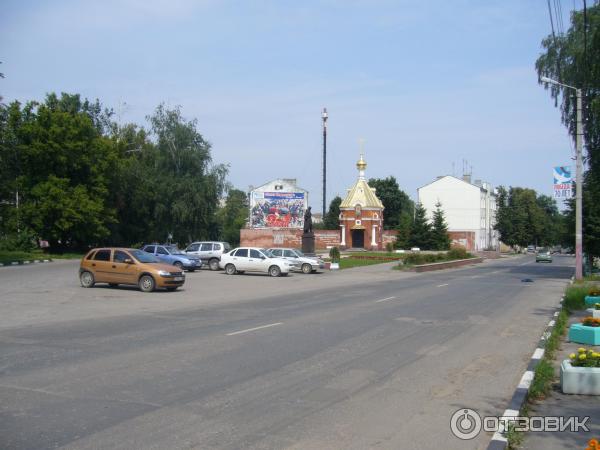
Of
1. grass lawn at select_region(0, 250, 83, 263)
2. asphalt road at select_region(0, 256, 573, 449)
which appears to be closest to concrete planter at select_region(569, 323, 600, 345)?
asphalt road at select_region(0, 256, 573, 449)

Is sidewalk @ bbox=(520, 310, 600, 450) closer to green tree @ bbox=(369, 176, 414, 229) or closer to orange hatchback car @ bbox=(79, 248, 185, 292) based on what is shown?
orange hatchback car @ bbox=(79, 248, 185, 292)

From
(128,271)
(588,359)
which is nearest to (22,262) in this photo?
(128,271)

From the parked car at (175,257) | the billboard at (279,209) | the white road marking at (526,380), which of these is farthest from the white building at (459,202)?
the white road marking at (526,380)

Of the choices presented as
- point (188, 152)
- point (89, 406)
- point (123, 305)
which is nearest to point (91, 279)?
point (123, 305)

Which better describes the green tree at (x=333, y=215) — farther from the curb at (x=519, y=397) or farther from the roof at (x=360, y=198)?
the curb at (x=519, y=397)

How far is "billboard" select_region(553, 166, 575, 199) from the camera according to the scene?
2900 centimetres

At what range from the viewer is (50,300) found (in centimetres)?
1969

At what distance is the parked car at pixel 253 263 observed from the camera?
3494 cm

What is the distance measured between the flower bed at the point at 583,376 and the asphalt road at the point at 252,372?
75cm

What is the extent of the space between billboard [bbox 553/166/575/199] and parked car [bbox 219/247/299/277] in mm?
14667

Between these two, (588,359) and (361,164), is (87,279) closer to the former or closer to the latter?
(588,359)

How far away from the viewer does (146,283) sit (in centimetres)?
2323

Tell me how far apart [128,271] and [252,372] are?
15492 mm

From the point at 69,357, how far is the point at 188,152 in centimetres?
5612
